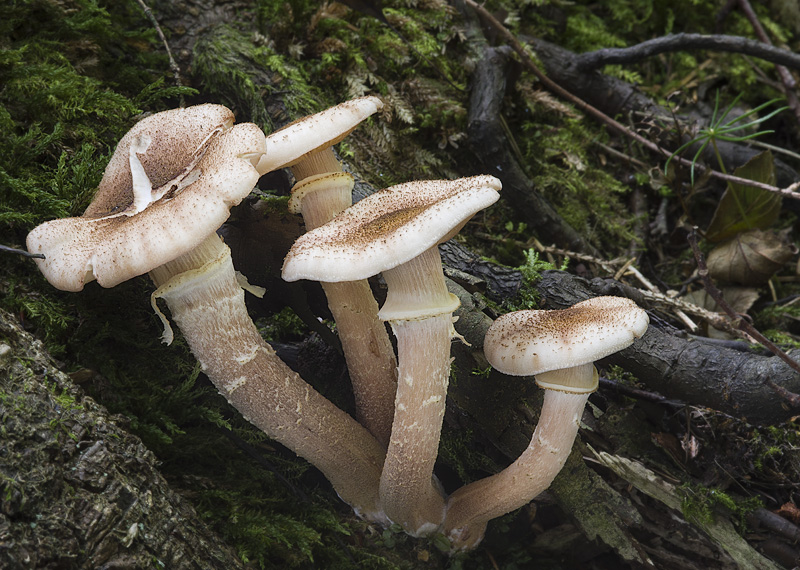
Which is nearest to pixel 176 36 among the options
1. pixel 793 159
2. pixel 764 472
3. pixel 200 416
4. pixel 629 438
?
pixel 200 416

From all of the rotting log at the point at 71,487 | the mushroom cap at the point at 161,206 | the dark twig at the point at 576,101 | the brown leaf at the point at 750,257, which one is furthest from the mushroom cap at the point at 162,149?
the brown leaf at the point at 750,257

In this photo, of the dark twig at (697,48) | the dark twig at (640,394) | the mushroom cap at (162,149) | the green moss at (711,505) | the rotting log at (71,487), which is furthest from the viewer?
the dark twig at (697,48)

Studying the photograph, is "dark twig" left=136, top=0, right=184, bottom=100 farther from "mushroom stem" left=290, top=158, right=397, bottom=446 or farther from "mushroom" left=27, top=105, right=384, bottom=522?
"mushroom stem" left=290, top=158, right=397, bottom=446

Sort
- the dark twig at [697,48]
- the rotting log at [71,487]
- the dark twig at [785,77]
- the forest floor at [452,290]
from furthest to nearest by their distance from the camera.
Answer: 1. the dark twig at [785,77]
2. the dark twig at [697,48]
3. the forest floor at [452,290]
4. the rotting log at [71,487]

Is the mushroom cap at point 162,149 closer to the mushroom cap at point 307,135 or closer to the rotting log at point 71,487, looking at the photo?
the mushroom cap at point 307,135

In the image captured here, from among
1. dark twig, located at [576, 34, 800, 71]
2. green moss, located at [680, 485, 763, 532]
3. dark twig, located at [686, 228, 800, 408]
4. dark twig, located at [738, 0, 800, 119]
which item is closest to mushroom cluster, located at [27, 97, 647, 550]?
dark twig, located at [686, 228, 800, 408]

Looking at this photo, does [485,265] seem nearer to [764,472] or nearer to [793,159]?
[764,472]

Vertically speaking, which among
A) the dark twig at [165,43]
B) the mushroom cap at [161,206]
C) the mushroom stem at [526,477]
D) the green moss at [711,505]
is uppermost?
the dark twig at [165,43]
